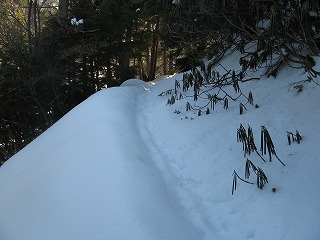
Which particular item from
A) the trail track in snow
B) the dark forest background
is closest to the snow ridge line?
the trail track in snow

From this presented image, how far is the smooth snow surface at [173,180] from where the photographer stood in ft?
9.31

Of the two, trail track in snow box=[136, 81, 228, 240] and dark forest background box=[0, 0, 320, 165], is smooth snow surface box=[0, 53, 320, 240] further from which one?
dark forest background box=[0, 0, 320, 165]

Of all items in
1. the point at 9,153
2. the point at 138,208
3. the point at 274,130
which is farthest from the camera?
the point at 9,153

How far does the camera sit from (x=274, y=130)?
4094 millimetres

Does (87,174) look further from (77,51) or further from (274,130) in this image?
(77,51)

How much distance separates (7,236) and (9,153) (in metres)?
10.6

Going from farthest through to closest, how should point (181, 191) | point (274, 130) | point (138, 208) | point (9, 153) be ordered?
1. point (9, 153)
2. point (274, 130)
3. point (181, 191)
4. point (138, 208)

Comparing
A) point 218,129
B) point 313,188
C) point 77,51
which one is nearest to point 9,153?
point 77,51

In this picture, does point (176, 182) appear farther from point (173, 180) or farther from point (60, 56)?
point (60, 56)

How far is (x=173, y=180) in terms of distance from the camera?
3.88 metres

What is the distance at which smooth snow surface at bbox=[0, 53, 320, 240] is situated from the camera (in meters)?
2.84

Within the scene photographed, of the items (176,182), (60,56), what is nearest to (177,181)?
(176,182)

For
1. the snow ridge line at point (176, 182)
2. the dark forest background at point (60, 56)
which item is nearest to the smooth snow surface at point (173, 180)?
the snow ridge line at point (176, 182)

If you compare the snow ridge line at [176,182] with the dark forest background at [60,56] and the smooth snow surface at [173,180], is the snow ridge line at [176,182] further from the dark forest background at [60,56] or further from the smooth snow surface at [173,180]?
the dark forest background at [60,56]
